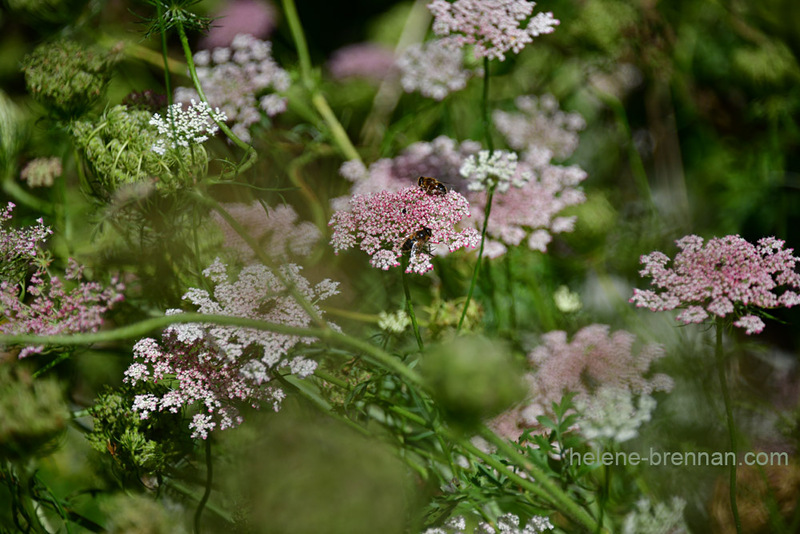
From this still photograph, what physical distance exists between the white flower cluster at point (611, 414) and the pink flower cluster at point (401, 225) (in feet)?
0.68

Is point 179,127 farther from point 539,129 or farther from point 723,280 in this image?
point 539,129

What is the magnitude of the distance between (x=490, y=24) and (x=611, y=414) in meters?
0.44

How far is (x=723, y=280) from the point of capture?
1.81 ft

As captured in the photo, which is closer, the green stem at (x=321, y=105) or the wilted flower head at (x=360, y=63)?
the green stem at (x=321, y=105)

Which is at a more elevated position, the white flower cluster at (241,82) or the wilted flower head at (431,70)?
the white flower cluster at (241,82)

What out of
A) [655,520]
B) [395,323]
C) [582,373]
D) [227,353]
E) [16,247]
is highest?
[16,247]

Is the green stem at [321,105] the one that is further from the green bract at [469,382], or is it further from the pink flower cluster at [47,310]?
the green bract at [469,382]

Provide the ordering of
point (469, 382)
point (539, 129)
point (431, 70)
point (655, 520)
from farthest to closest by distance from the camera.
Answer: point (539, 129) → point (431, 70) → point (655, 520) → point (469, 382)

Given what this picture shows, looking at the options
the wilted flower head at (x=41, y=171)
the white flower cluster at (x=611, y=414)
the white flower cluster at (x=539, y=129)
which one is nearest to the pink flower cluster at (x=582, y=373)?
the white flower cluster at (x=611, y=414)

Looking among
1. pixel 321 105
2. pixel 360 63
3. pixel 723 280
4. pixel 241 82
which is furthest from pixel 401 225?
pixel 360 63

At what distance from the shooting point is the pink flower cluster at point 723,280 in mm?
532

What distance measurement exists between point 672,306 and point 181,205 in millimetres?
497

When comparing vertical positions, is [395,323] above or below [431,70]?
below

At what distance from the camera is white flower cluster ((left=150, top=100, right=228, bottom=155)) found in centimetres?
57
